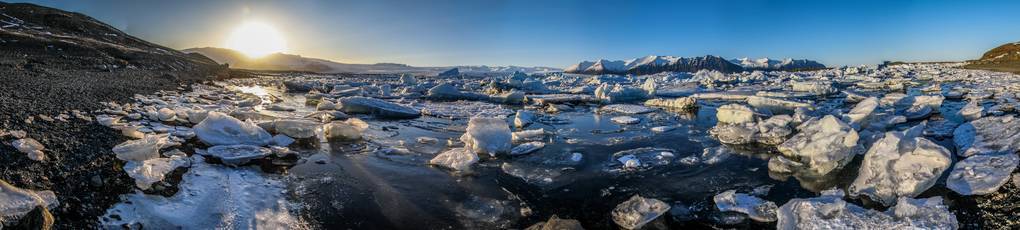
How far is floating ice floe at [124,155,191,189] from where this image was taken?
2.43 metres

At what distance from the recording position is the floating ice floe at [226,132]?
3.61 metres

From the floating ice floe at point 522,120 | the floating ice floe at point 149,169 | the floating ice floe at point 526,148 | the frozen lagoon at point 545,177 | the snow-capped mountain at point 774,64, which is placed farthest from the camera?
the snow-capped mountain at point 774,64

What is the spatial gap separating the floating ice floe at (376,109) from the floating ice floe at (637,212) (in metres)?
5.29

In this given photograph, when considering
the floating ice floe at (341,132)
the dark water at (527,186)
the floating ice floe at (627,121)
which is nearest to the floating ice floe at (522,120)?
the floating ice floe at (627,121)

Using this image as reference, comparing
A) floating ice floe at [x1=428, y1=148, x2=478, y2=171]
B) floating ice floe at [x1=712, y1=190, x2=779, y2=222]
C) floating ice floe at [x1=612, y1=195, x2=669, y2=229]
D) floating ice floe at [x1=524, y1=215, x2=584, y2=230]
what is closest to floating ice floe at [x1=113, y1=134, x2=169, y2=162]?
floating ice floe at [x1=428, y1=148, x2=478, y2=171]

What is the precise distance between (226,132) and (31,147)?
1.33 m

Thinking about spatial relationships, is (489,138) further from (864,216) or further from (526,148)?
(864,216)

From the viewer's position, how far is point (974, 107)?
523cm

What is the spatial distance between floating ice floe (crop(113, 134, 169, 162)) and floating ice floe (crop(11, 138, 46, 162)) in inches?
13.4

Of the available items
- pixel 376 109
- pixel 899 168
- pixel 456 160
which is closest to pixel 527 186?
pixel 456 160

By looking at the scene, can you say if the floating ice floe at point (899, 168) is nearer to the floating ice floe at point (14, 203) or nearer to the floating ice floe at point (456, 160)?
the floating ice floe at point (456, 160)

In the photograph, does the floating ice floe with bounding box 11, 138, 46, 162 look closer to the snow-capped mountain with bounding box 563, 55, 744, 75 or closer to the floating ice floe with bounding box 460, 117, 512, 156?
the floating ice floe with bounding box 460, 117, 512, 156

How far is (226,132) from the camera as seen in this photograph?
3.71 metres

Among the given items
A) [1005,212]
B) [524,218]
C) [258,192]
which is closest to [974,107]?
[1005,212]
